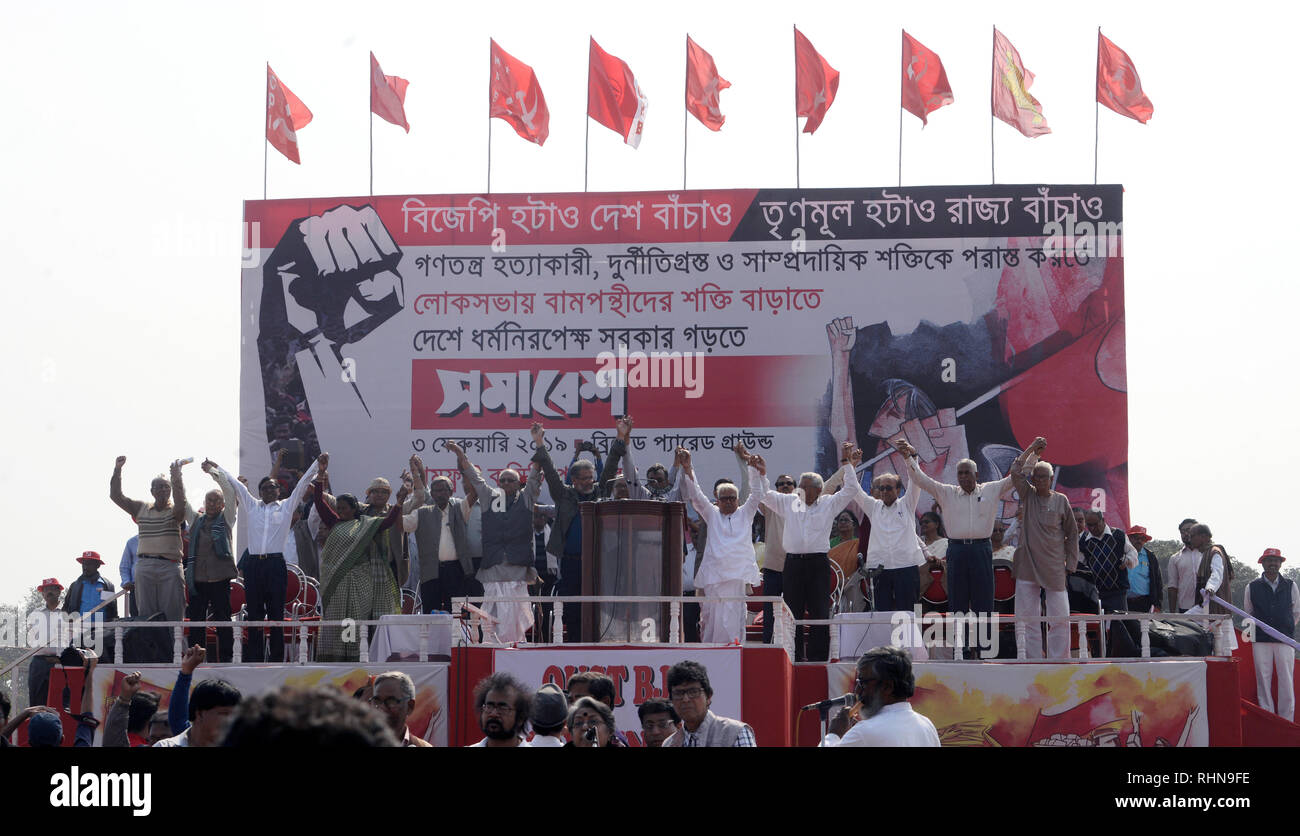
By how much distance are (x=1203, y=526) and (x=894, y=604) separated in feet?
10.9

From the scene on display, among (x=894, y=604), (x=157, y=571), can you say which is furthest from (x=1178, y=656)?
(x=157, y=571)

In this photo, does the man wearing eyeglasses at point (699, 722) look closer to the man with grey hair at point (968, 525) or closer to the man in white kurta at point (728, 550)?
the man in white kurta at point (728, 550)

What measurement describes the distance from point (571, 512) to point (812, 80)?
9.03 meters

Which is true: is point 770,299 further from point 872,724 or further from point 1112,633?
point 872,724

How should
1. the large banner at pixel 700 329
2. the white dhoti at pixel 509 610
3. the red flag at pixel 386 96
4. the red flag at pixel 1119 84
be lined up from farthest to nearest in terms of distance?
the red flag at pixel 386 96 → the red flag at pixel 1119 84 → the large banner at pixel 700 329 → the white dhoti at pixel 509 610

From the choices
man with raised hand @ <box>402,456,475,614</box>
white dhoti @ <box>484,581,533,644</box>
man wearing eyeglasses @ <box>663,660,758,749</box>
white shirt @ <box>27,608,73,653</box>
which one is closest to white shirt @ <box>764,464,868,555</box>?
white dhoti @ <box>484,581,533,644</box>

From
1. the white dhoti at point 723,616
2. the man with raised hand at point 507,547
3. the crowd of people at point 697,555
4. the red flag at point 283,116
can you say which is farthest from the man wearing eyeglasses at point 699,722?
the red flag at point 283,116

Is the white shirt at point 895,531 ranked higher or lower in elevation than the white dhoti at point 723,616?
higher

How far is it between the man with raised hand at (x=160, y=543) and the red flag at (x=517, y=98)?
27.4 ft

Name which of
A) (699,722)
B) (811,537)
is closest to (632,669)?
(811,537)

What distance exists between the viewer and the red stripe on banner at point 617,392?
18234 millimetres

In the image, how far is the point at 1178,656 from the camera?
44.5ft

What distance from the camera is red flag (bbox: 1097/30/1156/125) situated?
20.1 meters

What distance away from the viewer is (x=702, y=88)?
2045cm
